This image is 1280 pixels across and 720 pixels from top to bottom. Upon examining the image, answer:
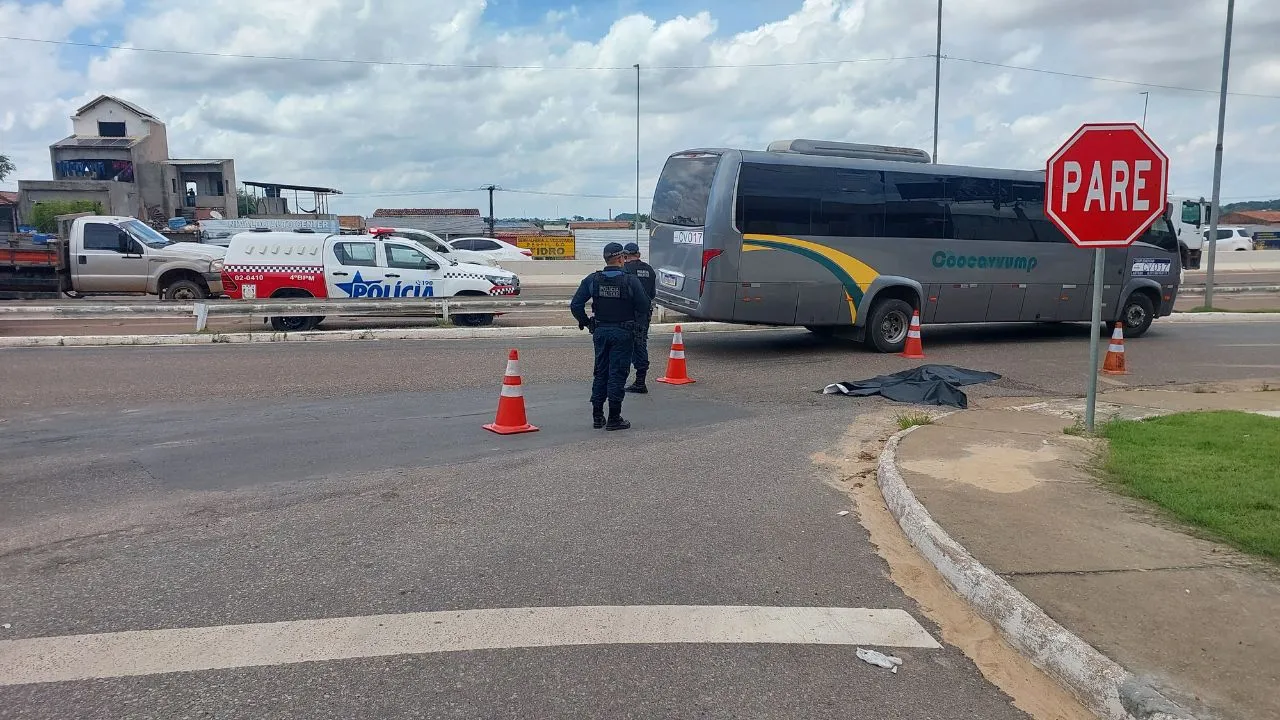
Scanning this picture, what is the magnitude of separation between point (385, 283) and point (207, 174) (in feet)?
193

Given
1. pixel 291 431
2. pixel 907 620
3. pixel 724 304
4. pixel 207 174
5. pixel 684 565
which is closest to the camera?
pixel 907 620

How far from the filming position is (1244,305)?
23906 mm

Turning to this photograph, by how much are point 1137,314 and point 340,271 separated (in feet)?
49.6

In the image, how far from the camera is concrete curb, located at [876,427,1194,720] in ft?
11.0

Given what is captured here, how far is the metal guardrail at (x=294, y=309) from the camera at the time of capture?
52.0 feet

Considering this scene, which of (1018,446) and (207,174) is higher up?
(207,174)

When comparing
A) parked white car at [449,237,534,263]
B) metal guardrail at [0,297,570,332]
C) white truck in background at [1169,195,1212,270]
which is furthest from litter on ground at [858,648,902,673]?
white truck in background at [1169,195,1212,270]

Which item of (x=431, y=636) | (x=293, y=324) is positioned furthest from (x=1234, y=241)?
(x=431, y=636)

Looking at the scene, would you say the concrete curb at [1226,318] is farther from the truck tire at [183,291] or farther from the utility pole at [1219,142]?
the truck tire at [183,291]

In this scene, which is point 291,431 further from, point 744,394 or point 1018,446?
point 1018,446

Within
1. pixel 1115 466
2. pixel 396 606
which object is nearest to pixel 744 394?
pixel 1115 466

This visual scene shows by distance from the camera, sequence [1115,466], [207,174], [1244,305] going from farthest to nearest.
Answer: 1. [207,174]
2. [1244,305]
3. [1115,466]

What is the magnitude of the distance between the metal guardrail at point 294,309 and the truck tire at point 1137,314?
34.2ft

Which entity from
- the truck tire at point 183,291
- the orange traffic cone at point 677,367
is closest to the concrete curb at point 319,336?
the orange traffic cone at point 677,367
